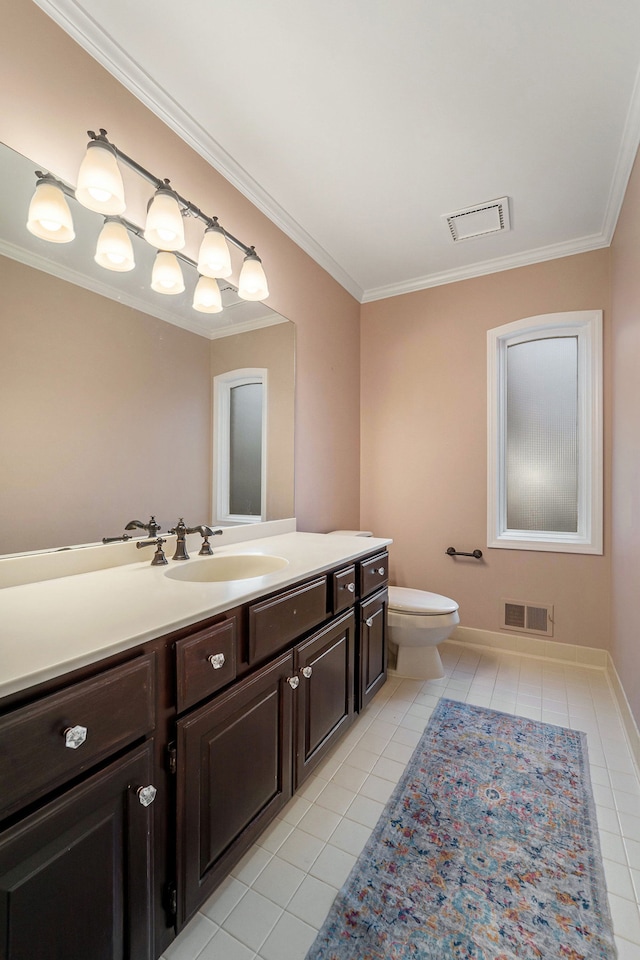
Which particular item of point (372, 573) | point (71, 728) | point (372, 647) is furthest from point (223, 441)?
point (71, 728)

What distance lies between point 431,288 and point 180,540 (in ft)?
8.38

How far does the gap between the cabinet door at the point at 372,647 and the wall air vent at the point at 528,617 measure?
1.06m

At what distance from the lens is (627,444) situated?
6.66ft

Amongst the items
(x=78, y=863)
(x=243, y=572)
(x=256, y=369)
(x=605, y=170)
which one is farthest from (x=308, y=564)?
(x=605, y=170)

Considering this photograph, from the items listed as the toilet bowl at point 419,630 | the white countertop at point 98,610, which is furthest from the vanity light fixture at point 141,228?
the toilet bowl at point 419,630

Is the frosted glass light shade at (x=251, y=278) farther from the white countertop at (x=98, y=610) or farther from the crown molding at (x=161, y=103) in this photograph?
the white countertop at (x=98, y=610)

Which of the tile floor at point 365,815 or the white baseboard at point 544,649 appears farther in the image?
the white baseboard at point 544,649

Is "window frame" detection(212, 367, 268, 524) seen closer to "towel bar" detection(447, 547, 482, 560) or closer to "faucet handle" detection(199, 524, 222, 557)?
"faucet handle" detection(199, 524, 222, 557)

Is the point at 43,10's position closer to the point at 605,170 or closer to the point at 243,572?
the point at 243,572

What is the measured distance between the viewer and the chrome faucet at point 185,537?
160 centimetres

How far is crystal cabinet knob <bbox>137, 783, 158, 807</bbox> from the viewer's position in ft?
2.89

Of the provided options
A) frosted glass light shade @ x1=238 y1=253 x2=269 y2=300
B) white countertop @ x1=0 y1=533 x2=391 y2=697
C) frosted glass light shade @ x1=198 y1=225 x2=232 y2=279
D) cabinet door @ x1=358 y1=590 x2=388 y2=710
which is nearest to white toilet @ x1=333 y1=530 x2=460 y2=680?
cabinet door @ x1=358 y1=590 x2=388 y2=710

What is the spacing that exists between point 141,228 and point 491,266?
7.44 ft

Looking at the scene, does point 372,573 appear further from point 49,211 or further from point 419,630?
point 49,211
